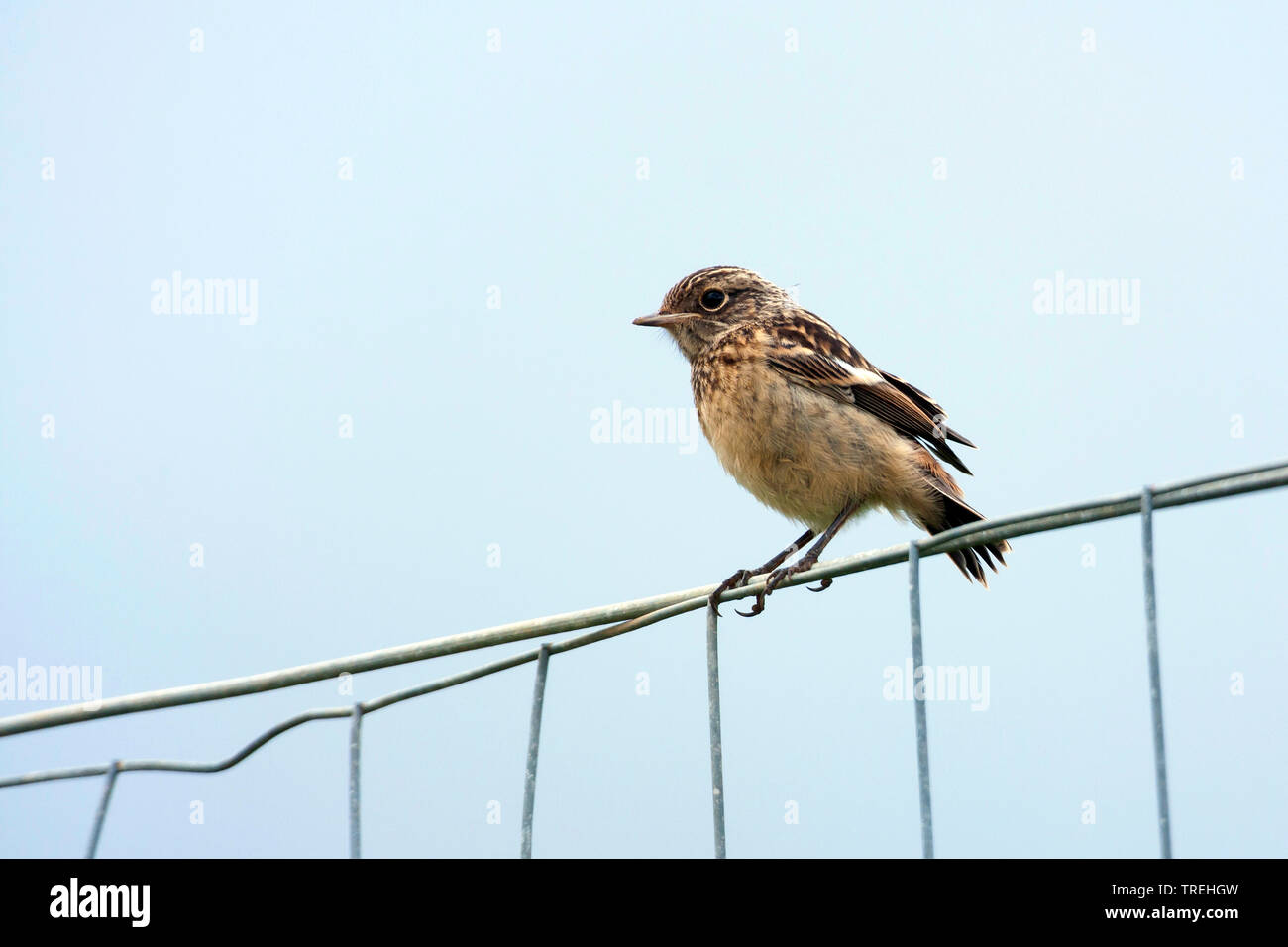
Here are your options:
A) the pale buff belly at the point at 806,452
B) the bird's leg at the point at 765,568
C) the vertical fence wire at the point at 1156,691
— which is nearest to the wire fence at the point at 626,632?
the vertical fence wire at the point at 1156,691

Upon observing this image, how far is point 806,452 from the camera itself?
511 centimetres

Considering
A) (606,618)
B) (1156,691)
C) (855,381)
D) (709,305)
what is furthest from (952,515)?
(1156,691)

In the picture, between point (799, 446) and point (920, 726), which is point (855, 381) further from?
point (920, 726)

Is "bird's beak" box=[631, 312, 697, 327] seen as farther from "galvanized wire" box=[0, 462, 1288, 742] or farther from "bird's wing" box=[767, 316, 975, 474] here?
"galvanized wire" box=[0, 462, 1288, 742]

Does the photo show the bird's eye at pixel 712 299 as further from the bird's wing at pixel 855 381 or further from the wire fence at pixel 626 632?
the wire fence at pixel 626 632

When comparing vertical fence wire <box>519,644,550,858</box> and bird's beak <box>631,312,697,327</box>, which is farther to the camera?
bird's beak <box>631,312,697,327</box>

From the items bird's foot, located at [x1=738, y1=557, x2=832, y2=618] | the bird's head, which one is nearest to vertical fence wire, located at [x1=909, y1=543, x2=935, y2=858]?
bird's foot, located at [x1=738, y1=557, x2=832, y2=618]

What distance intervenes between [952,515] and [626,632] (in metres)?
2.96

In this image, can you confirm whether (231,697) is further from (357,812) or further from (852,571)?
(852,571)

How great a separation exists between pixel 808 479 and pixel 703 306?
1301 millimetres

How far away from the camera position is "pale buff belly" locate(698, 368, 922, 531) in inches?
202

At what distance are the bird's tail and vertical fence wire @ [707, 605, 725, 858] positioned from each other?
2.55 metres

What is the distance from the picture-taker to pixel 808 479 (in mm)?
5137
